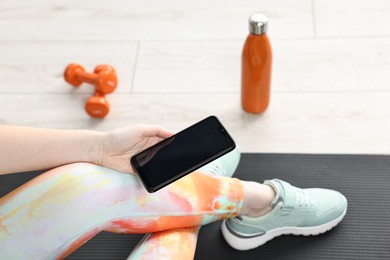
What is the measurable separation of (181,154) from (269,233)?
298 mm

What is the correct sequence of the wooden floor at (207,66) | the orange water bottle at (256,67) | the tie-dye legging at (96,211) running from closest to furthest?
the tie-dye legging at (96,211) → the orange water bottle at (256,67) → the wooden floor at (207,66)

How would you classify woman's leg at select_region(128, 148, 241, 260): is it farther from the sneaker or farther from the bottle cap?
the bottle cap

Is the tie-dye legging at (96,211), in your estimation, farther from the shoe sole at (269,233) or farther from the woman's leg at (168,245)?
the shoe sole at (269,233)

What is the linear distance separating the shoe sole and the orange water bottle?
1.14 ft

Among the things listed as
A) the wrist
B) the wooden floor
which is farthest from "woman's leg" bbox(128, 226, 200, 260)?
the wooden floor

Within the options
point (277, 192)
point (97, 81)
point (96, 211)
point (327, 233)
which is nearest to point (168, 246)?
point (96, 211)

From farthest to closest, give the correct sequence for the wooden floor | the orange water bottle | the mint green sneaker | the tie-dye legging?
the wooden floor → the orange water bottle → the mint green sneaker → the tie-dye legging

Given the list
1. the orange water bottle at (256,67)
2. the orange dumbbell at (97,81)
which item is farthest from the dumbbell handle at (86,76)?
the orange water bottle at (256,67)

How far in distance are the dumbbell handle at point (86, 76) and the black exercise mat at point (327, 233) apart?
292mm

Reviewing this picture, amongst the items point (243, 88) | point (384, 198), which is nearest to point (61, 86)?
point (243, 88)

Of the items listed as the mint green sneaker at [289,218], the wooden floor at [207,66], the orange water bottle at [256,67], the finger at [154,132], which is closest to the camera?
the finger at [154,132]

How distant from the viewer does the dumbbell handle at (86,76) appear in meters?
1.31

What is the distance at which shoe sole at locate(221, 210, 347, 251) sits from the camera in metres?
1.03

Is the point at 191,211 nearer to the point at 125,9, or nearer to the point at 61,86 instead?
the point at 61,86
